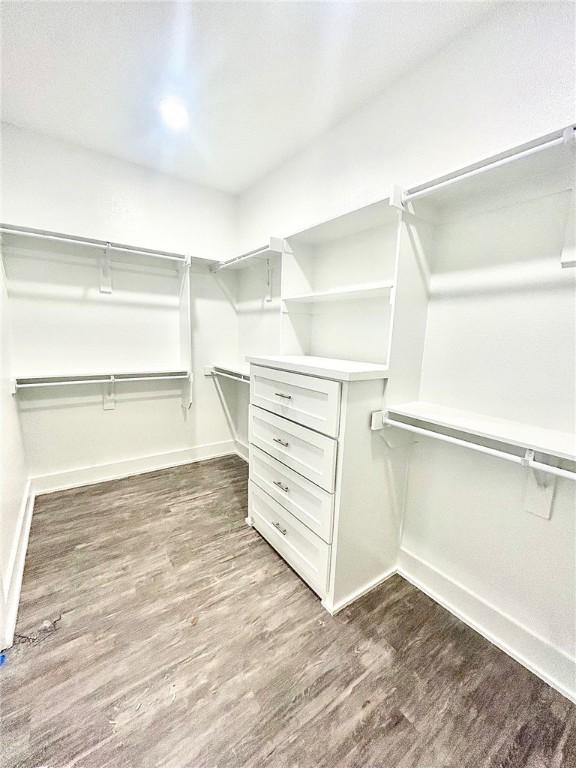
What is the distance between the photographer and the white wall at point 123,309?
221 centimetres

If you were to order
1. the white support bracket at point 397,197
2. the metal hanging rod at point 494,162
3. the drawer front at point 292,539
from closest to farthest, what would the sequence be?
the metal hanging rod at point 494,162 → the white support bracket at point 397,197 → the drawer front at point 292,539

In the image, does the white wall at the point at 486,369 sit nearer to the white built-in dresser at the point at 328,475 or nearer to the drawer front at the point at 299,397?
the white built-in dresser at the point at 328,475

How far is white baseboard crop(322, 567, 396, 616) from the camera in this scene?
1.51 meters

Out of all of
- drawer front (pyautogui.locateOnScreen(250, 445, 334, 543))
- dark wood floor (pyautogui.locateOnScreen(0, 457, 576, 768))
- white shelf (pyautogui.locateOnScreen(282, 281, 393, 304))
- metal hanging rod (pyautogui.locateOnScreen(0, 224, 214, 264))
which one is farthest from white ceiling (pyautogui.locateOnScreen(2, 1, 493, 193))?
dark wood floor (pyautogui.locateOnScreen(0, 457, 576, 768))

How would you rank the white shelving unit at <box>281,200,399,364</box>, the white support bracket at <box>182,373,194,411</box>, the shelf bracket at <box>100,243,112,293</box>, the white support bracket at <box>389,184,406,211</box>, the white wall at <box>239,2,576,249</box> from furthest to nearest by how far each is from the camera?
the white support bracket at <box>182,373,194,411</box>
the shelf bracket at <box>100,243,112,293</box>
the white shelving unit at <box>281,200,399,364</box>
the white support bracket at <box>389,184,406,211</box>
the white wall at <box>239,2,576,249</box>

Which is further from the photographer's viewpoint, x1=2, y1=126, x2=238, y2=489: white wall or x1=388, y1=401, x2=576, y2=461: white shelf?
x1=2, y1=126, x2=238, y2=489: white wall

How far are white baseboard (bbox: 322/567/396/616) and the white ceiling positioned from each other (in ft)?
8.77

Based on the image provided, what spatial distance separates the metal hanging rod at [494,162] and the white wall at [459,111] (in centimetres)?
4

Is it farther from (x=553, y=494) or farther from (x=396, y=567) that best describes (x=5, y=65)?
(x=396, y=567)

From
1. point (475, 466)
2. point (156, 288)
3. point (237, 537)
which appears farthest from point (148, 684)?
point (156, 288)

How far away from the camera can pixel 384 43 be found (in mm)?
1429

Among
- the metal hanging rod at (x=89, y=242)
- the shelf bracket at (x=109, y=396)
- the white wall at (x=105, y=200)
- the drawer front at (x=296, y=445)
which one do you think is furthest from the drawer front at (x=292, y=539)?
the white wall at (x=105, y=200)

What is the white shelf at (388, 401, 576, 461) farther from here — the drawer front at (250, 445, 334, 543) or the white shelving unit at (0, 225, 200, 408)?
the white shelving unit at (0, 225, 200, 408)

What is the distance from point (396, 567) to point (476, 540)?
539mm
